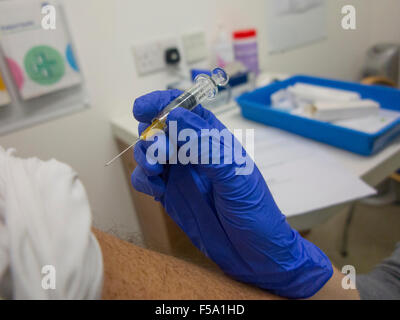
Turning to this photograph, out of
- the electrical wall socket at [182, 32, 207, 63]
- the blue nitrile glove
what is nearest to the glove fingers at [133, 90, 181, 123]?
the blue nitrile glove

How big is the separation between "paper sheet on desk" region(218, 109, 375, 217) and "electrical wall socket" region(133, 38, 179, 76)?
52cm

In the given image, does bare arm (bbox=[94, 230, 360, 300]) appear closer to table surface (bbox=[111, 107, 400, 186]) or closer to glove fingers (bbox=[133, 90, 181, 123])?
glove fingers (bbox=[133, 90, 181, 123])

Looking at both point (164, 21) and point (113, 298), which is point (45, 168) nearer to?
point (113, 298)

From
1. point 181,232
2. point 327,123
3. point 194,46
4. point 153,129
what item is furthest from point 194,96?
point 194,46

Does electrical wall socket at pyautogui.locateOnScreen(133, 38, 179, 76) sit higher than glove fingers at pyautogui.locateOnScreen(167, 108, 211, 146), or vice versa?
electrical wall socket at pyautogui.locateOnScreen(133, 38, 179, 76)

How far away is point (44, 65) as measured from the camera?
995 millimetres

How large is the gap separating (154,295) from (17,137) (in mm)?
866

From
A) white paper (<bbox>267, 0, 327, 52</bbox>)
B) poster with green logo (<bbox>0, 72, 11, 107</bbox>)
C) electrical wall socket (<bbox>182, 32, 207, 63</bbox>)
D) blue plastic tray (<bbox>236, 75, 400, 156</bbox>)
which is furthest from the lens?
white paper (<bbox>267, 0, 327, 52</bbox>)

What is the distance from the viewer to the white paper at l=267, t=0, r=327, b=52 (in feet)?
4.96

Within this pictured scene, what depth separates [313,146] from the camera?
3.09ft

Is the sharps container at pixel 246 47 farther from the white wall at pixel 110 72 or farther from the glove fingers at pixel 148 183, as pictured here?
the glove fingers at pixel 148 183

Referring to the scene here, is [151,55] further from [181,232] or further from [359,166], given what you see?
[359,166]

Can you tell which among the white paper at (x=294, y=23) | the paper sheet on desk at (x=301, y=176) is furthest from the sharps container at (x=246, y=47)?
the paper sheet on desk at (x=301, y=176)

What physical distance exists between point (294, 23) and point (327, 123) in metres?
0.92
